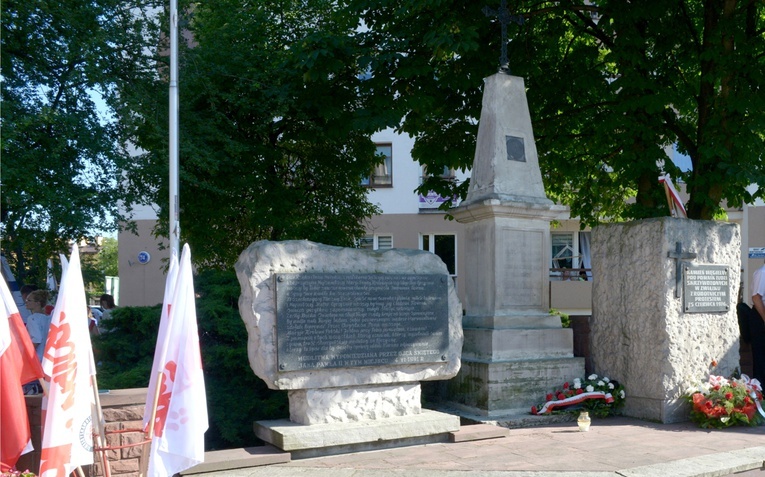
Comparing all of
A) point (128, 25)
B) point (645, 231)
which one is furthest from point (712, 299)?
point (128, 25)

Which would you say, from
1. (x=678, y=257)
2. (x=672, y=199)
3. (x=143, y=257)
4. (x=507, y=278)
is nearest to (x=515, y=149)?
(x=507, y=278)

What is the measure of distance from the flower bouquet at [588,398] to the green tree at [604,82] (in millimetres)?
4181

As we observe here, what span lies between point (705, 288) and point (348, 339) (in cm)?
463

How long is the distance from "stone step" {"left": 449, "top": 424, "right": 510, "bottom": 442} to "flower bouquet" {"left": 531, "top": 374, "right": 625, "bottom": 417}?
3.28 ft

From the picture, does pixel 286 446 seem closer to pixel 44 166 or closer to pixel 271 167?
pixel 44 166

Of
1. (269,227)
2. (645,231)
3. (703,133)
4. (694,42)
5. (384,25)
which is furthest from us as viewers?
(269,227)

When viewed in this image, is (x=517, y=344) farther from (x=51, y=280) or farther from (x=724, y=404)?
(x=51, y=280)

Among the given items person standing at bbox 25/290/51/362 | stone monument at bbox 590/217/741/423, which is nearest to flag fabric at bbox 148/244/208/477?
person standing at bbox 25/290/51/362

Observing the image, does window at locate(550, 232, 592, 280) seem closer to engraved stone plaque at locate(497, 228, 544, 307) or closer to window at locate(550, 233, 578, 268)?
window at locate(550, 233, 578, 268)

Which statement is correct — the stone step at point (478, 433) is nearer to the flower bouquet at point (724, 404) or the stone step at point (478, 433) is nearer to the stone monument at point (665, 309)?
the stone monument at point (665, 309)

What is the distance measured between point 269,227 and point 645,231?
811 centimetres

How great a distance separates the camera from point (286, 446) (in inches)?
284

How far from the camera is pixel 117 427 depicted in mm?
6422

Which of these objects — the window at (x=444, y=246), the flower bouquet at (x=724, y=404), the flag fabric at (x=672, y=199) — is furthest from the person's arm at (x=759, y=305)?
A: the window at (x=444, y=246)
